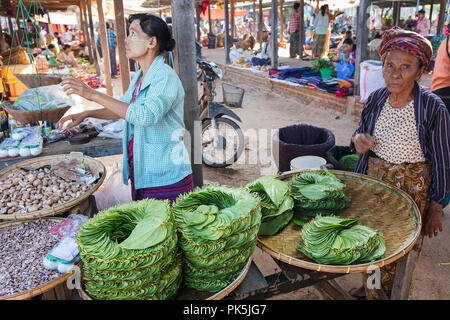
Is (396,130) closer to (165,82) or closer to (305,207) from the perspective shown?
(305,207)

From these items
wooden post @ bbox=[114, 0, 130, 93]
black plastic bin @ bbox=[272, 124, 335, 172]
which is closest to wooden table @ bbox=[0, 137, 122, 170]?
black plastic bin @ bbox=[272, 124, 335, 172]

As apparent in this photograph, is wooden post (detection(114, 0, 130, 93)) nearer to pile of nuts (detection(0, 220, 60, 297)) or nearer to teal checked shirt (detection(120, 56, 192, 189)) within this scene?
teal checked shirt (detection(120, 56, 192, 189))

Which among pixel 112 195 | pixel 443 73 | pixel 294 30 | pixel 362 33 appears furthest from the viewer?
pixel 294 30

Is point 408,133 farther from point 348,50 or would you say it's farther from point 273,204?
point 348,50

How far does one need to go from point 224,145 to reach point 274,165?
33.2 inches

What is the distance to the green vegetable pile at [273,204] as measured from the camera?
1506 mm

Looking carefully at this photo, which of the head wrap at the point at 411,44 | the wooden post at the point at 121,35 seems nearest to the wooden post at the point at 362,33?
the wooden post at the point at 121,35

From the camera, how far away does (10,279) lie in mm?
1404

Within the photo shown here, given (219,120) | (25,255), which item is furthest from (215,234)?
(219,120)

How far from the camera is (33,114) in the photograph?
3258 mm

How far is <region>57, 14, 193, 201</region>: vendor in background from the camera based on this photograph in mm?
1815

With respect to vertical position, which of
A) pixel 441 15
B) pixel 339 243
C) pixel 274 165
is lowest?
pixel 274 165

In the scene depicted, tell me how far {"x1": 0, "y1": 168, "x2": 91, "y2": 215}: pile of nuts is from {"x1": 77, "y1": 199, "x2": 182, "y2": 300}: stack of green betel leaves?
1021 millimetres

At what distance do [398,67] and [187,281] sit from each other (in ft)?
5.17
